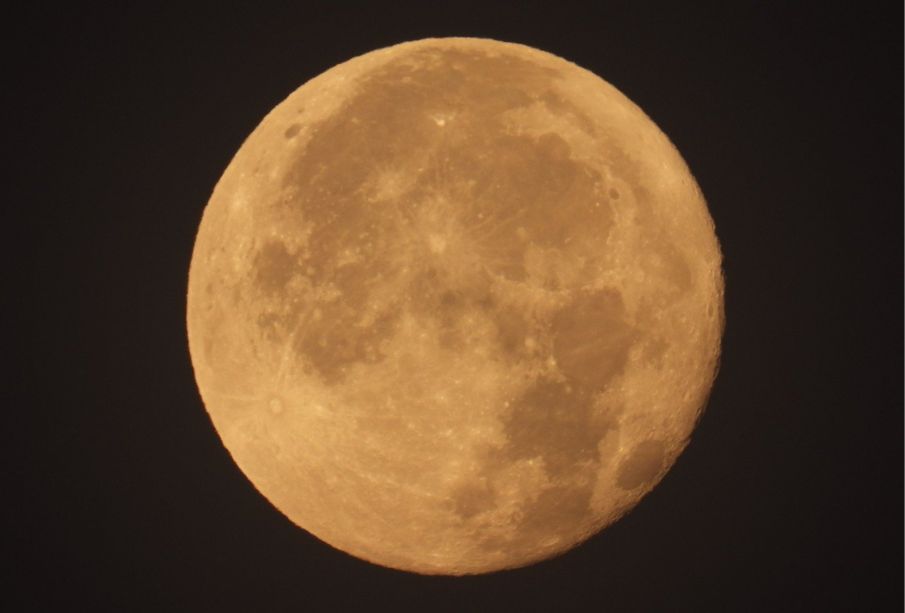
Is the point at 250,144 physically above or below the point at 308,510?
above

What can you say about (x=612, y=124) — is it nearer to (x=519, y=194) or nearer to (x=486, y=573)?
(x=519, y=194)

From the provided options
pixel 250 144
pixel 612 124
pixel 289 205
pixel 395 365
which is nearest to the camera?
pixel 395 365

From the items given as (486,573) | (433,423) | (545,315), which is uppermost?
(545,315)

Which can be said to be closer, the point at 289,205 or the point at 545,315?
the point at 545,315

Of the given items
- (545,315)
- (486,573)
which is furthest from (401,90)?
(486,573)

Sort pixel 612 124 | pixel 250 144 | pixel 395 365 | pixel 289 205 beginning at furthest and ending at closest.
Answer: pixel 250 144
pixel 612 124
pixel 289 205
pixel 395 365

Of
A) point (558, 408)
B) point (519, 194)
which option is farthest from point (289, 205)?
point (558, 408)
